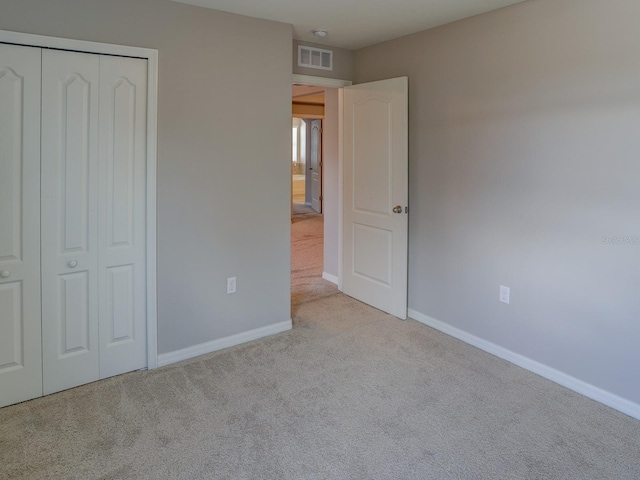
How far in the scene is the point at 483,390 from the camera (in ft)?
8.71

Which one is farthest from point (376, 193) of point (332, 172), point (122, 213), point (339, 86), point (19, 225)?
point (19, 225)

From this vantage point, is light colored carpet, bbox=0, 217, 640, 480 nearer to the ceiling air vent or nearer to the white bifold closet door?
the white bifold closet door

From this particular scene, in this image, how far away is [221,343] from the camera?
10.5ft

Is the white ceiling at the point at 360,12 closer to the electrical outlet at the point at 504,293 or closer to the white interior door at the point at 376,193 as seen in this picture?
the white interior door at the point at 376,193

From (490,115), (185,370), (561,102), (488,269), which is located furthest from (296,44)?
(185,370)

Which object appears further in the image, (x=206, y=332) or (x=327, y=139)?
(x=327, y=139)

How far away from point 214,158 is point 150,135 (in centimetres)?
45

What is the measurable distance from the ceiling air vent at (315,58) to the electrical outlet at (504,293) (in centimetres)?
239

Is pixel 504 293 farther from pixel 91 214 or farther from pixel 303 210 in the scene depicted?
pixel 303 210

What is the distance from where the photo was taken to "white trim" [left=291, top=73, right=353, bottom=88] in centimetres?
372

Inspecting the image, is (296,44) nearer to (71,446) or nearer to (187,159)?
(187,159)

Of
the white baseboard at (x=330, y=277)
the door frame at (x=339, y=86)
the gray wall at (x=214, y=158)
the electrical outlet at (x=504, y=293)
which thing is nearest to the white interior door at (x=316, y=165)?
the white baseboard at (x=330, y=277)

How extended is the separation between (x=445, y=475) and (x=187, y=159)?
7.63 feet

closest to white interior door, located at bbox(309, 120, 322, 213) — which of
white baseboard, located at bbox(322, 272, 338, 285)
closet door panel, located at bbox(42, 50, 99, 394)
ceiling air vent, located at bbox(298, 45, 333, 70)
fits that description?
white baseboard, located at bbox(322, 272, 338, 285)
